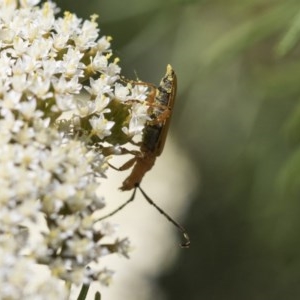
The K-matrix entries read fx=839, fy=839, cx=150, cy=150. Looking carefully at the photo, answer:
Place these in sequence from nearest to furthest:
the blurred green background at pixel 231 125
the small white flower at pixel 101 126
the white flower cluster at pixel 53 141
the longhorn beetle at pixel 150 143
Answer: the white flower cluster at pixel 53 141
the small white flower at pixel 101 126
the longhorn beetle at pixel 150 143
the blurred green background at pixel 231 125

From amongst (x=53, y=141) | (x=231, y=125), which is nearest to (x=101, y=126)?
(x=53, y=141)

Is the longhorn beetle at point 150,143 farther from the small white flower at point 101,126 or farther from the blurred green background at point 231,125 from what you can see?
the blurred green background at point 231,125

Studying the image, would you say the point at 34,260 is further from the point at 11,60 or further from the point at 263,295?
the point at 263,295

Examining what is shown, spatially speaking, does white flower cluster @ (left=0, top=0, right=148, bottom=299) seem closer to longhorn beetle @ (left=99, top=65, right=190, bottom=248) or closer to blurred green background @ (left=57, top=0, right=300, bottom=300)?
longhorn beetle @ (left=99, top=65, right=190, bottom=248)

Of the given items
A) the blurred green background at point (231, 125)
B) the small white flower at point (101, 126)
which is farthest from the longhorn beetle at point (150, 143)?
the blurred green background at point (231, 125)

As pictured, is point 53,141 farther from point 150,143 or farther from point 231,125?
point 231,125

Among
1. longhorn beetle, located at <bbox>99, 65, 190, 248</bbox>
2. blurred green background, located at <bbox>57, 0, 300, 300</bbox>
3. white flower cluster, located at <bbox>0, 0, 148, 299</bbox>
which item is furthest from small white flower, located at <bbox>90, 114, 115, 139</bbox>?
blurred green background, located at <bbox>57, 0, 300, 300</bbox>
